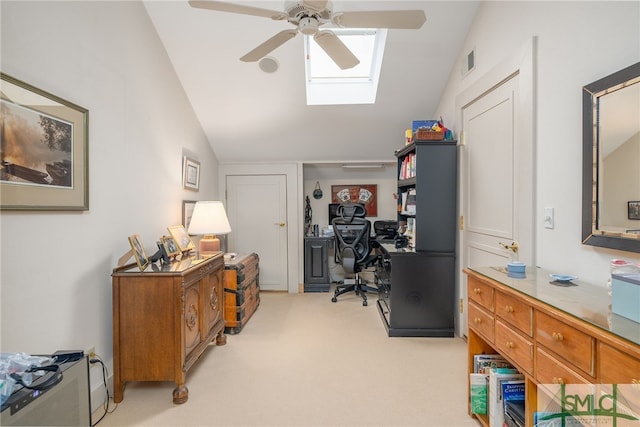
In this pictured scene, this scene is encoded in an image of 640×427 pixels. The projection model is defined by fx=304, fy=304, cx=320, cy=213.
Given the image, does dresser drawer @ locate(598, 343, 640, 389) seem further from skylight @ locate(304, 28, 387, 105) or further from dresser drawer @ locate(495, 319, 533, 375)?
skylight @ locate(304, 28, 387, 105)

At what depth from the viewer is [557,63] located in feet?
5.50

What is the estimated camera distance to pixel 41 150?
60.6 inches

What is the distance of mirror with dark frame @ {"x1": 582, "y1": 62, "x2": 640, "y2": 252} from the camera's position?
1.21 meters

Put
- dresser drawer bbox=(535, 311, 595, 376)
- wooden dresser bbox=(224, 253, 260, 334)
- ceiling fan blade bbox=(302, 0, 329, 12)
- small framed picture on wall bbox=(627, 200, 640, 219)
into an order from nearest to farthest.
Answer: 1. dresser drawer bbox=(535, 311, 595, 376)
2. small framed picture on wall bbox=(627, 200, 640, 219)
3. ceiling fan blade bbox=(302, 0, 329, 12)
4. wooden dresser bbox=(224, 253, 260, 334)

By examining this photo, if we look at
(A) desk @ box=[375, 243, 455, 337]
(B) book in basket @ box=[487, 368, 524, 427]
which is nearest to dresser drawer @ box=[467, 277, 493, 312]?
(B) book in basket @ box=[487, 368, 524, 427]

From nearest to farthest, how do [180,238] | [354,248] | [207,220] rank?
[180,238]
[207,220]
[354,248]

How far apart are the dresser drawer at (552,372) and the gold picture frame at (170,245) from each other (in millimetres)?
2311

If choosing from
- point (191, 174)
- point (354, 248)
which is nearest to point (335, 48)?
point (191, 174)

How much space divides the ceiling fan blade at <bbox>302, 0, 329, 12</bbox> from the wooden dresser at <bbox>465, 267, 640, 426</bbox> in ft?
5.39

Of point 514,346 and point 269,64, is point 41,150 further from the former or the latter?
point 514,346

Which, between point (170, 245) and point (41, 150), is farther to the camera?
point (170, 245)

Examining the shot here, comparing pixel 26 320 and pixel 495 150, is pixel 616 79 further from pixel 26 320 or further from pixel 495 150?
pixel 26 320

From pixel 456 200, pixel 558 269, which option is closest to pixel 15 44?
pixel 558 269

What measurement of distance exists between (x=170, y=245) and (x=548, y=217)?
102 inches
